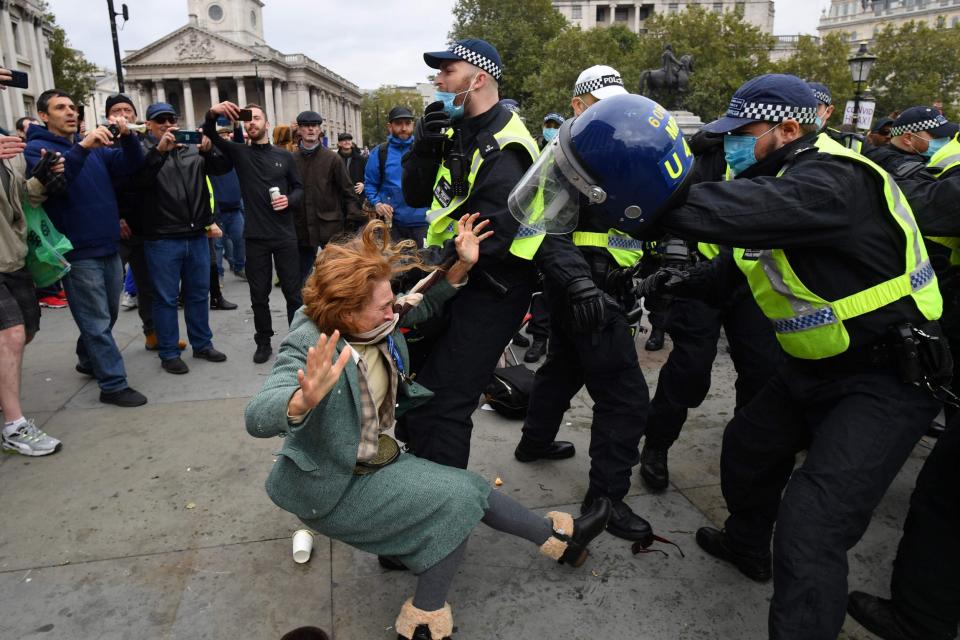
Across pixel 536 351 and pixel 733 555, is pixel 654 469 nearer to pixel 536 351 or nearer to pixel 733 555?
pixel 733 555

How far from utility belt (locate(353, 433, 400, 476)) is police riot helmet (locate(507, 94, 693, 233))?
3.50 feet

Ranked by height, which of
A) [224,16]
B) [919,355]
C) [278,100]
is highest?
[224,16]

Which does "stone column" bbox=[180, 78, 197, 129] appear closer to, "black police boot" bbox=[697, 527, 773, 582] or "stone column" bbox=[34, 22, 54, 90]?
"stone column" bbox=[34, 22, 54, 90]

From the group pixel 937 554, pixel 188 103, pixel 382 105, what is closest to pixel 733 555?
pixel 937 554

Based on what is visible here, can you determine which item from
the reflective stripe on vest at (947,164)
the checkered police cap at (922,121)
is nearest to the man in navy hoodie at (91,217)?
the reflective stripe on vest at (947,164)

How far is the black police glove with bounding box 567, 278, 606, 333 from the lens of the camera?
2.53 metres

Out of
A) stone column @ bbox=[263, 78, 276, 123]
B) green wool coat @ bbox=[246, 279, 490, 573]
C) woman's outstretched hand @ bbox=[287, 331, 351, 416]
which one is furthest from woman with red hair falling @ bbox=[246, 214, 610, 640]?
stone column @ bbox=[263, 78, 276, 123]

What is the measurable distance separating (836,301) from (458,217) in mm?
1466

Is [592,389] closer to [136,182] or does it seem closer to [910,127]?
[136,182]

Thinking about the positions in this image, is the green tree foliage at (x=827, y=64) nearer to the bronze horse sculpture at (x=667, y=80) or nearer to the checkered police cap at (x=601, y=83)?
the bronze horse sculpture at (x=667, y=80)

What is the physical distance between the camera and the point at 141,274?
561cm

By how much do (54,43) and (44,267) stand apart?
185 feet

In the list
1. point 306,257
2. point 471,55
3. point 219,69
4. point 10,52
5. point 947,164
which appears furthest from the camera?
point 219,69

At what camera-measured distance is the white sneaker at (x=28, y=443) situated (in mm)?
3670
